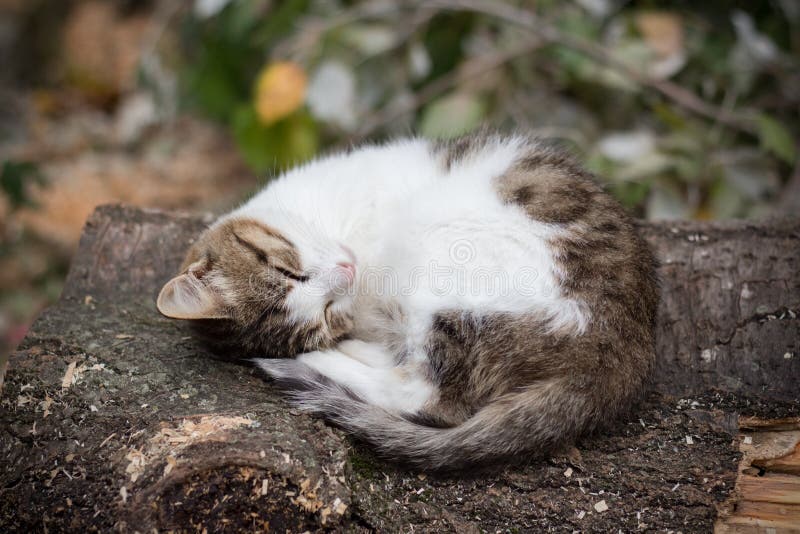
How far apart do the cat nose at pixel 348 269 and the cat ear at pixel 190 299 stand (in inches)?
15.7

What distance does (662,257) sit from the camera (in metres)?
2.65

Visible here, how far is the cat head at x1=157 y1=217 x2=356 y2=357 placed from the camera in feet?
7.04

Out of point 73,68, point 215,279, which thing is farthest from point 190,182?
point 215,279

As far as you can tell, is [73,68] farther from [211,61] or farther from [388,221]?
[388,221]

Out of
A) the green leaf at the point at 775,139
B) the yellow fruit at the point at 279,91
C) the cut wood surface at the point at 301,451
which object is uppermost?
the yellow fruit at the point at 279,91

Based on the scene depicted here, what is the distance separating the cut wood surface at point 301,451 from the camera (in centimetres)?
169

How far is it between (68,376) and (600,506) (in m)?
1.62

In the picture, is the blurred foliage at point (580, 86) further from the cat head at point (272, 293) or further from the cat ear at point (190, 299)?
the cat ear at point (190, 299)

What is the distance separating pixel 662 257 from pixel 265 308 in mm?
1575

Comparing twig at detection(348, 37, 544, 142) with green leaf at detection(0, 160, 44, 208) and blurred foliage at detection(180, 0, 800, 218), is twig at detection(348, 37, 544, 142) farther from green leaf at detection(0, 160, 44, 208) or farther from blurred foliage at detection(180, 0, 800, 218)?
green leaf at detection(0, 160, 44, 208)

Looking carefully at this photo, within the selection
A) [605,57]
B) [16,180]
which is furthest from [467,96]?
[16,180]

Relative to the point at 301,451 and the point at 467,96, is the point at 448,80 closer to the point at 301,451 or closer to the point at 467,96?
the point at 467,96

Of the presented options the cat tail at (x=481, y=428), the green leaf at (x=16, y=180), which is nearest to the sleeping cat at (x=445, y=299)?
the cat tail at (x=481, y=428)

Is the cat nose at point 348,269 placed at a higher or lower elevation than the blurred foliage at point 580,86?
lower
